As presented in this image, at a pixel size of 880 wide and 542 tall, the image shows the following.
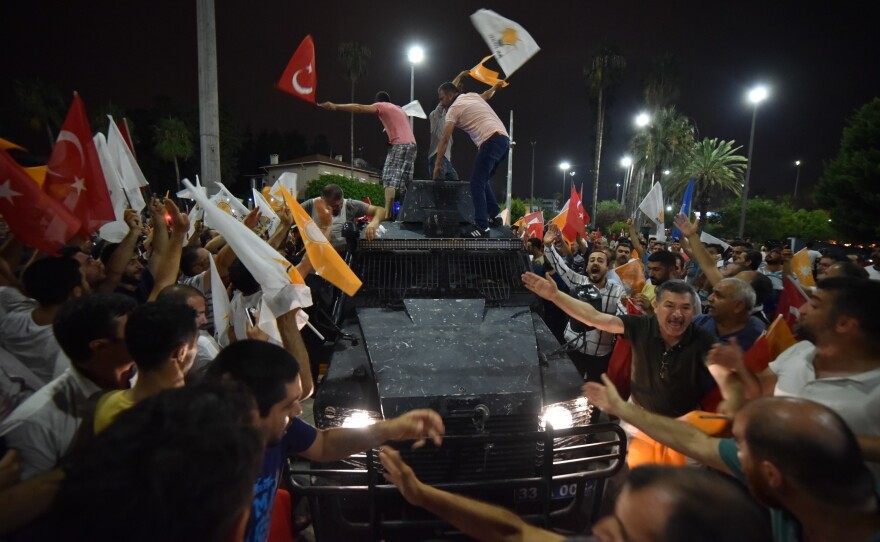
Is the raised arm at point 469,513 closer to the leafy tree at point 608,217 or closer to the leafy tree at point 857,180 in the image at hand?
the leafy tree at point 857,180

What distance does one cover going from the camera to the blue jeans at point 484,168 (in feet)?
19.3

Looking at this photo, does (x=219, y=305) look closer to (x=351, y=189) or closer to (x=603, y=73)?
(x=351, y=189)

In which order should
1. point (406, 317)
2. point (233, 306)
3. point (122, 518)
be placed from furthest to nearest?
point (406, 317) → point (233, 306) → point (122, 518)

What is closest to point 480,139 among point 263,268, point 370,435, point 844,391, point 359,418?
point 263,268

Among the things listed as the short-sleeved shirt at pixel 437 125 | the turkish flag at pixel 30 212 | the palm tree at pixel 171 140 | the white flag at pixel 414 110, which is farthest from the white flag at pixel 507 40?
the palm tree at pixel 171 140

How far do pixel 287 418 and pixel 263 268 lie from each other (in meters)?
1.42

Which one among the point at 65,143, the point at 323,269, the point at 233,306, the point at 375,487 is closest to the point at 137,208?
the point at 65,143

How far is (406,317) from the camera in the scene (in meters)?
4.42

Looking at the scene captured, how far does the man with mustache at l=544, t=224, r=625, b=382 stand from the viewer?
498 centimetres

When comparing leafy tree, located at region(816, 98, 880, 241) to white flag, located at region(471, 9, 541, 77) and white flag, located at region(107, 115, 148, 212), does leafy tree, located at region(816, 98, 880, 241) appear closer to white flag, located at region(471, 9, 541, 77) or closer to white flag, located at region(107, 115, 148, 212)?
white flag, located at region(471, 9, 541, 77)

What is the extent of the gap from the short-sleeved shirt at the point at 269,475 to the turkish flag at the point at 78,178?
9.40 ft

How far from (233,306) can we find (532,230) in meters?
8.44

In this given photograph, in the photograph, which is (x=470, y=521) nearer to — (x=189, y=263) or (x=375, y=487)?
(x=375, y=487)

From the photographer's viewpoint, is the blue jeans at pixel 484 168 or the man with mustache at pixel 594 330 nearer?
the man with mustache at pixel 594 330
